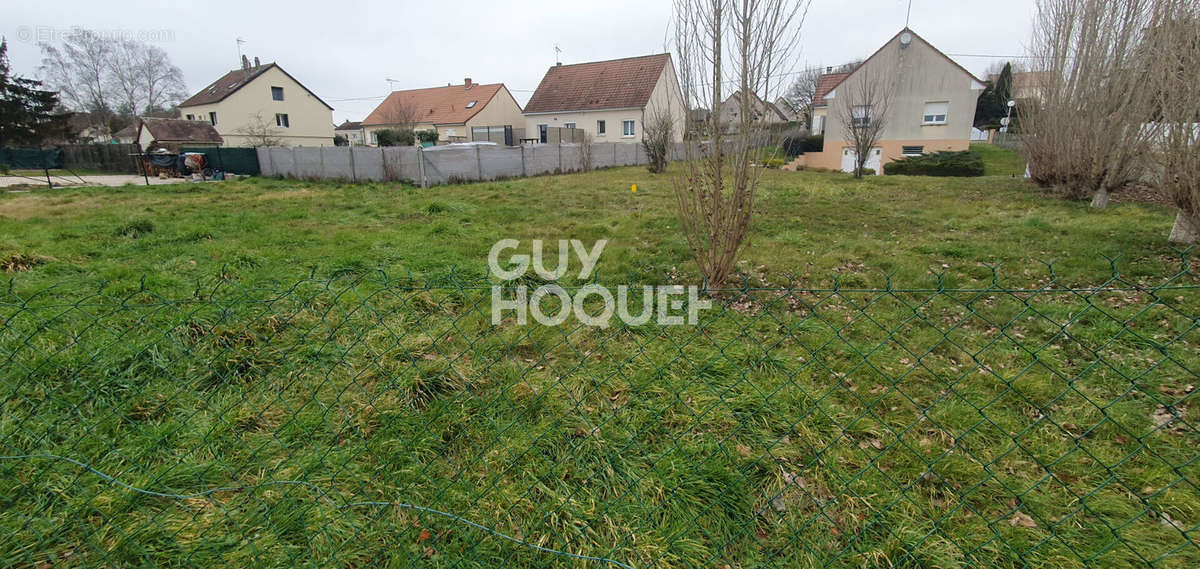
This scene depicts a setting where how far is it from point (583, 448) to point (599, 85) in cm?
2988

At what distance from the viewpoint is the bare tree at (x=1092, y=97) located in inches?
279

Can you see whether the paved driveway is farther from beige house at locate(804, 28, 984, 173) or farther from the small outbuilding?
beige house at locate(804, 28, 984, 173)

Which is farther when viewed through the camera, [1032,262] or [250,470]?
[1032,262]

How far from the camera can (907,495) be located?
79.9 inches

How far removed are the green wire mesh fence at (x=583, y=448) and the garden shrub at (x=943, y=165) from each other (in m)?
16.7

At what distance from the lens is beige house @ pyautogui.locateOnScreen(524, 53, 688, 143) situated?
1097 inches

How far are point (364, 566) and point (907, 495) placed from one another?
2.10 m

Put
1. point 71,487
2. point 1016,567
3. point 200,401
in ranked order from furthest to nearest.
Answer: point 200,401 → point 71,487 → point 1016,567

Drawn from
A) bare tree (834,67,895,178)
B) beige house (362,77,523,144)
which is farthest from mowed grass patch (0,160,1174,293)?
beige house (362,77,523,144)

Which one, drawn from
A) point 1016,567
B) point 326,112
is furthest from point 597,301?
point 326,112

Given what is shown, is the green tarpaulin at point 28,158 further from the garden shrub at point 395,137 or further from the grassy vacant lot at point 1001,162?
the grassy vacant lot at point 1001,162

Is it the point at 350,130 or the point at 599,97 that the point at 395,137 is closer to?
the point at 599,97

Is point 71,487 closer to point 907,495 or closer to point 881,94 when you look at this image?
point 907,495

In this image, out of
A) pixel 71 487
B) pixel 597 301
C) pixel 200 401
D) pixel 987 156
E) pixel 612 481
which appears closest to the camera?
pixel 71 487
